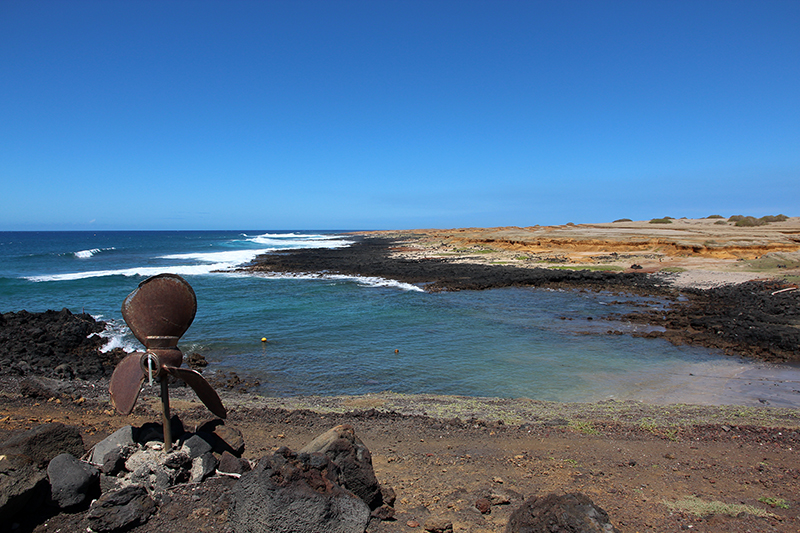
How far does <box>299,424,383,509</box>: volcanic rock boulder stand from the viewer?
14.4 ft

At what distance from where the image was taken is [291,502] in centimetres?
366

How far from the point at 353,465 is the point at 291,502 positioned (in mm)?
897

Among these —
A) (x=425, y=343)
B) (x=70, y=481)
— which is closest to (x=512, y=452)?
(x=70, y=481)

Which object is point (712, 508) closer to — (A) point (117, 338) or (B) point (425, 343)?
(B) point (425, 343)

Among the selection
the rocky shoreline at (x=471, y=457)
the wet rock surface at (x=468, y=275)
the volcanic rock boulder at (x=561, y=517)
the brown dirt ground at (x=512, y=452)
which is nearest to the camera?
the volcanic rock boulder at (x=561, y=517)

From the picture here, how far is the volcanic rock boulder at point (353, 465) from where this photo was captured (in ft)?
14.4

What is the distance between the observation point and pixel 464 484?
528 cm

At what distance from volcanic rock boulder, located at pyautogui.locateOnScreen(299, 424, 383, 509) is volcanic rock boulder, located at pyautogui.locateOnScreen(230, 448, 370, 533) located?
39 centimetres

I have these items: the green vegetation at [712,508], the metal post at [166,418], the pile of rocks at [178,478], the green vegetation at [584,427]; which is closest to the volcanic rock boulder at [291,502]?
the pile of rocks at [178,478]

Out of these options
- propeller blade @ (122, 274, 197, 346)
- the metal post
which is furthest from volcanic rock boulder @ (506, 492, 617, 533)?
propeller blade @ (122, 274, 197, 346)

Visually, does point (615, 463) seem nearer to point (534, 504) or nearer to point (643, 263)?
point (534, 504)

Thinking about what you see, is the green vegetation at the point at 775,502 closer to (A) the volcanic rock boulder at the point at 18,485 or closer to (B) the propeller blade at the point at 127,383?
(B) the propeller blade at the point at 127,383

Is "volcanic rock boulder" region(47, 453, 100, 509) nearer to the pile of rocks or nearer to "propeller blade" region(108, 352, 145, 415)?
the pile of rocks

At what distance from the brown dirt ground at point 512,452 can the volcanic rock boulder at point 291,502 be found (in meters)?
0.35
